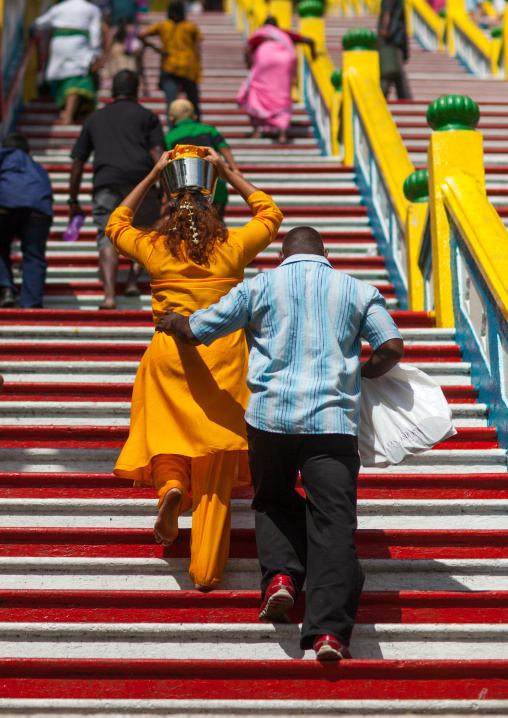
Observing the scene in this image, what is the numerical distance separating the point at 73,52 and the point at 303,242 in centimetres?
812

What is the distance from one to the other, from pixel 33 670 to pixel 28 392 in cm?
217

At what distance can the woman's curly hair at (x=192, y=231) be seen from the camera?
14.4 ft

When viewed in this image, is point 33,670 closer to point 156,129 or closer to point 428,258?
point 428,258

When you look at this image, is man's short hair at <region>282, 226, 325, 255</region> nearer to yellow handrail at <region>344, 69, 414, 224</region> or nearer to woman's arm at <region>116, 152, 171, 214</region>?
woman's arm at <region>116, 152, 171, 214</region>

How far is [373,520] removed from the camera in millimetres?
4777

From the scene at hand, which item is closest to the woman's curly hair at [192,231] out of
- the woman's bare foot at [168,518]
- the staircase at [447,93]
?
the woman's bare foot at [168,518]

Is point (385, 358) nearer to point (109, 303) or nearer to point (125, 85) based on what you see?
point (109, 303)

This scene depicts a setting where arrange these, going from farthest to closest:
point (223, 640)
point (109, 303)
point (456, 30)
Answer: point (456, 30) < point (109, 303) < point (223, 640)

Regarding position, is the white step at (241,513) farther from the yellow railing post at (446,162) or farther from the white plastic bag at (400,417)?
the yellow railing post at (446,162)

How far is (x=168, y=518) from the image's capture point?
418cm

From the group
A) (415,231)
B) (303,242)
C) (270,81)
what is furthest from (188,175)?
(270,81)

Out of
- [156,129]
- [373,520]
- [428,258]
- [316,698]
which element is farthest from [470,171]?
[316,698]

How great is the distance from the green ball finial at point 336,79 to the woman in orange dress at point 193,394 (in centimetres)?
656

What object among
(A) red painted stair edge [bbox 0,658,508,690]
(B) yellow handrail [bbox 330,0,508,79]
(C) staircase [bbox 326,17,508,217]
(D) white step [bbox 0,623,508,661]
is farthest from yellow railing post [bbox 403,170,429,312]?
(B) yellow handrail [bbox 330,0,508,79]
